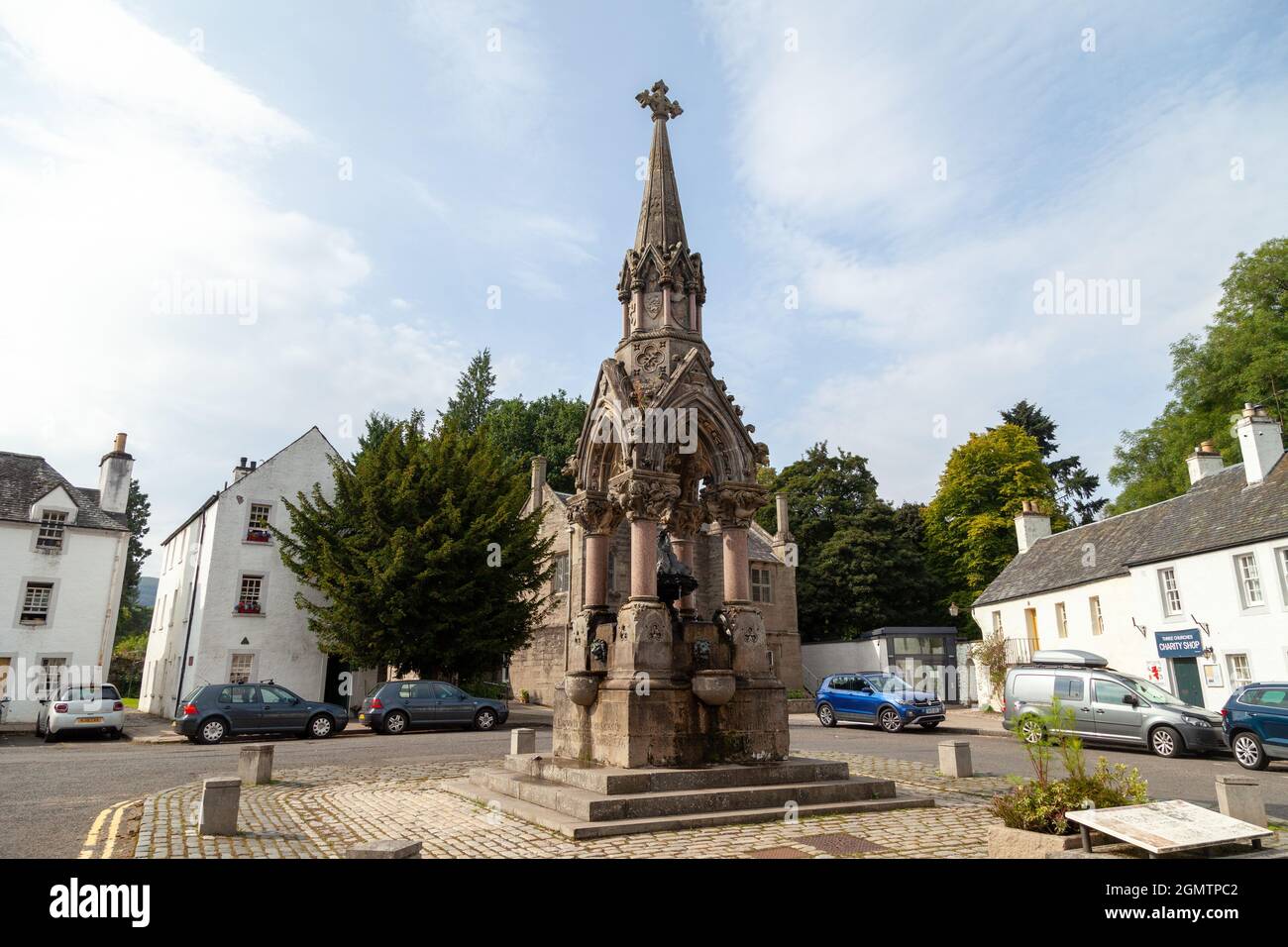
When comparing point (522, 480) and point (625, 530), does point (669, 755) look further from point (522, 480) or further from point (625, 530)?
point (625, 530)

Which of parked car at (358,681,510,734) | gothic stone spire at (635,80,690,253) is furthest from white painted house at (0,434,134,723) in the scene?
gothic stone spire at (635,80,690,253)

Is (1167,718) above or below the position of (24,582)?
below

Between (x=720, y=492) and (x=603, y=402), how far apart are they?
7.40 feet

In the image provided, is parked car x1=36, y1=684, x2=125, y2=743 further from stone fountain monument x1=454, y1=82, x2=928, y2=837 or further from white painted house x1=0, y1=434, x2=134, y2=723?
stone fountain monument x1=454, y1=82, x2=928, y2=837

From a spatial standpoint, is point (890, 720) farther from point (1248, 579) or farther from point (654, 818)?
point (654, 818)

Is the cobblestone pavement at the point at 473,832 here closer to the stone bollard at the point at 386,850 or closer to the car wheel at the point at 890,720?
the stone bollard at the point at 386,850

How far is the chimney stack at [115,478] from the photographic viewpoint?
98.7ft

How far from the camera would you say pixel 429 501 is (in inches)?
1034

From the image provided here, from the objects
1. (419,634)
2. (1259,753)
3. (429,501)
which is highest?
(429,501)

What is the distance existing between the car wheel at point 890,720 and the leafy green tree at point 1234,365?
72.8 feet

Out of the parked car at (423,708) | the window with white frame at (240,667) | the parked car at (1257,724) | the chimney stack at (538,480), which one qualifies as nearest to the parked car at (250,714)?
the parked car at (423,708)
